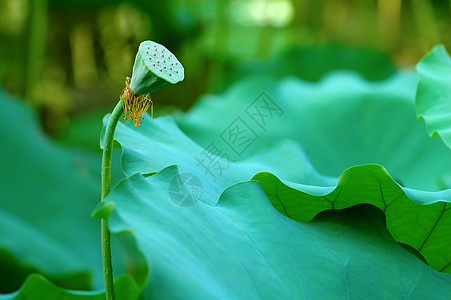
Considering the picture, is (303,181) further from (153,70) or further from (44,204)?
(44,204)

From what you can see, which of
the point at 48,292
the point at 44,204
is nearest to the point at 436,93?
the point at 48,292

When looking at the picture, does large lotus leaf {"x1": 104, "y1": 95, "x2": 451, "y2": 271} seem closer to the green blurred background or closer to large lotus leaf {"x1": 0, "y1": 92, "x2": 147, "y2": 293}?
large lotus leaf {"x1": 0, "y1": 92, "x2": 147, "y2": 293}

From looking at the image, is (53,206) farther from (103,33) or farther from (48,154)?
(103,33)

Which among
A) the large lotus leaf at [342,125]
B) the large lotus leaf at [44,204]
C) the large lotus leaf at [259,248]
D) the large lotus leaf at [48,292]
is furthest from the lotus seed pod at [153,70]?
the large lotus leaf at [44,204]

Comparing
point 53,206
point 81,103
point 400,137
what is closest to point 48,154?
point 53,206

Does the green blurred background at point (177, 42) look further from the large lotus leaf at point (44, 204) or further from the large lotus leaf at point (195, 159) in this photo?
the large lotus leaf at point (195, 159)

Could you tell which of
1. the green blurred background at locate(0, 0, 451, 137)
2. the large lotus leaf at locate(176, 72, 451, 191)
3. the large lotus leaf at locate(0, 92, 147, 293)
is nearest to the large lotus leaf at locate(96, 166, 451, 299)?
the large lotus leaf at locate(176, 72, 451, 191)
